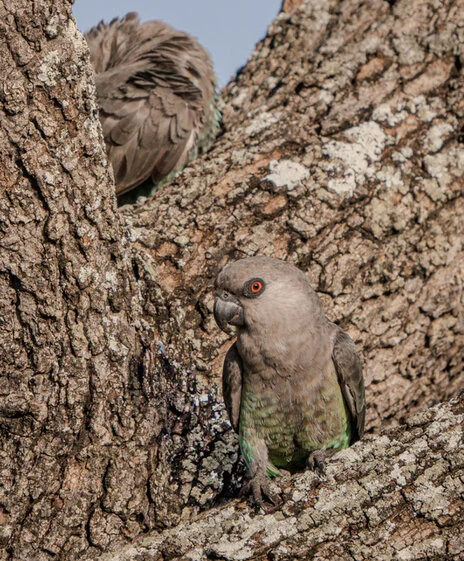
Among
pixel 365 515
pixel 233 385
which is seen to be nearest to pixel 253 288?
pixel 233 385

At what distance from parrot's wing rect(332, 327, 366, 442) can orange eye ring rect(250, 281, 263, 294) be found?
56cm

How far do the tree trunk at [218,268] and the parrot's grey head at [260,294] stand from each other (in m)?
0.25

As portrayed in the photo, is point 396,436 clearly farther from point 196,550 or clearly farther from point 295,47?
point 295,47

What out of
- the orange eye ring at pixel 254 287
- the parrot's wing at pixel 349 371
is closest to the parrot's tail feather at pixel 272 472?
the parrot's wing at pixel 349 371

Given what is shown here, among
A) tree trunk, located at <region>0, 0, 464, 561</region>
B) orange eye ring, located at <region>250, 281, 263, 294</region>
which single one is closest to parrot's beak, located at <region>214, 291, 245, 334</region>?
orange eye ring, located at <region>250, 281, 263, 294</region>

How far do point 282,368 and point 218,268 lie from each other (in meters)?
0.72

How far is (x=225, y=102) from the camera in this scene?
5.72m

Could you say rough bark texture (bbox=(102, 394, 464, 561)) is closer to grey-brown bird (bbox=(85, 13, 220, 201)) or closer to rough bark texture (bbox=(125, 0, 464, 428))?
rough bark texture (bbox=(125, 0, 464, 428))

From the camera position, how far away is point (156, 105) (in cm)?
588

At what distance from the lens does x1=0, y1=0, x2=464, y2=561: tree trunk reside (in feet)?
9.27

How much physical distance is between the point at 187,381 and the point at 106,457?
71cm

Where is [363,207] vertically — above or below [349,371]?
above

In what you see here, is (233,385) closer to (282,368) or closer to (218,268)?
(282,368)

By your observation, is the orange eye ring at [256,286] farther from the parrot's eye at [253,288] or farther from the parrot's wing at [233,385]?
the parrot's wing at [233,385]
